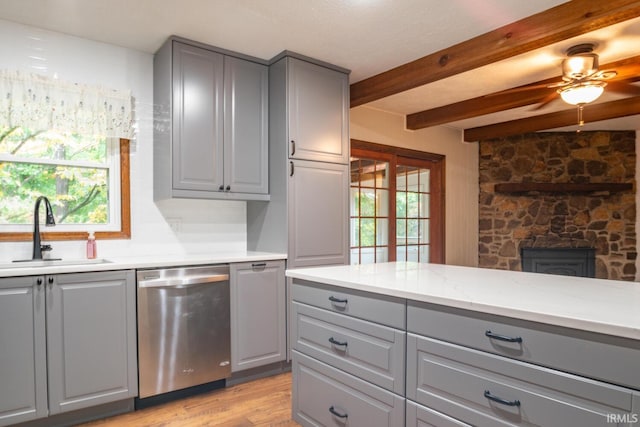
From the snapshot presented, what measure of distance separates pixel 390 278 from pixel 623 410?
0.94 m

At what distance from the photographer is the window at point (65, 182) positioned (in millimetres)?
2525

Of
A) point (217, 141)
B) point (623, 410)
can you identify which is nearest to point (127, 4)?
point (217, 141)

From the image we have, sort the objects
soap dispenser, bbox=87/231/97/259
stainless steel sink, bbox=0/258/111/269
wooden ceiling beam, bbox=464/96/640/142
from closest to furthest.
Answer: stainless steel sink, bbox=0/258/111/269
soap dispenser, bbox=87/231/97/259
wooden ceiling beam, bbox=464/96/640/142

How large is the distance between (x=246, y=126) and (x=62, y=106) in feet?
4.09

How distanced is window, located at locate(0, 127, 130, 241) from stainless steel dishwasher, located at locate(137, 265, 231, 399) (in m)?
0.70

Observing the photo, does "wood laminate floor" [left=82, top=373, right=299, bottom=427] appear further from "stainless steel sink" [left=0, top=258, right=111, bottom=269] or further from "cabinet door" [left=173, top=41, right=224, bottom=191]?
"cabinet door" [left=173, top=41, right=224, bottom=191]

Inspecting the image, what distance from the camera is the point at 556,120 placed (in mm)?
4543

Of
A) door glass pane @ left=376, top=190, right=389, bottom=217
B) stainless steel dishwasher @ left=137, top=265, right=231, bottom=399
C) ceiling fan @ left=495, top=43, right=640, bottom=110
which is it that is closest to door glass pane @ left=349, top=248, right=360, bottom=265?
door glass pane @ left=376, top=190, right=389, bottom=217

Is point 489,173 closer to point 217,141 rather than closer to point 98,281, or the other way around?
point 217,141

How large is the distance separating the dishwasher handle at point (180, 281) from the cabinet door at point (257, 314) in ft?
0.41

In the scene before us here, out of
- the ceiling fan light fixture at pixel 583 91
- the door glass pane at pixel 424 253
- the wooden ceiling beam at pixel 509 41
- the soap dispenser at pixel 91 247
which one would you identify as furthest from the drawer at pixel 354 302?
the door glass pane at pixel 424 253

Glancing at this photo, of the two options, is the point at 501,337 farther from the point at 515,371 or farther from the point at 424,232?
the point at 424,232

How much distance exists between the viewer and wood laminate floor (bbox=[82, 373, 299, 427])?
7.50 ft

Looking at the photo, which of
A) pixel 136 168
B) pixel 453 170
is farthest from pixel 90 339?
pixel 453 170
